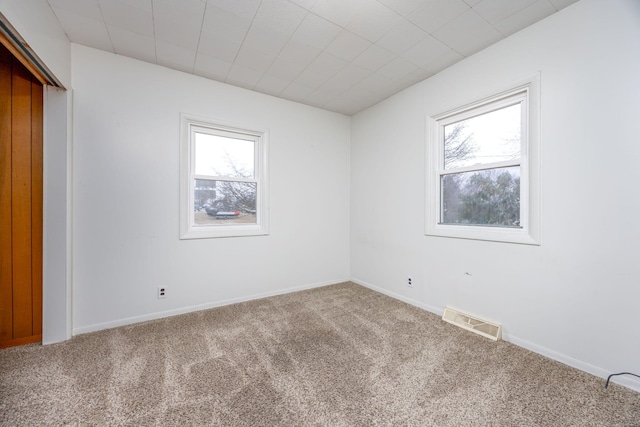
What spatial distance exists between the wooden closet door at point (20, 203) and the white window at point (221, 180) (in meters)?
1.10

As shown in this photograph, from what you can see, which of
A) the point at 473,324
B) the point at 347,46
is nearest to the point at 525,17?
the point at 347,46

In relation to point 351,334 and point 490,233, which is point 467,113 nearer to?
point 490,233

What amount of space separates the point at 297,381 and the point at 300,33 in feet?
8.96

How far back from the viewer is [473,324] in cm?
238

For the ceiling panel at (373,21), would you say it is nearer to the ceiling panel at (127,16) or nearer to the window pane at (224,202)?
the ceiling panel at (127,16)

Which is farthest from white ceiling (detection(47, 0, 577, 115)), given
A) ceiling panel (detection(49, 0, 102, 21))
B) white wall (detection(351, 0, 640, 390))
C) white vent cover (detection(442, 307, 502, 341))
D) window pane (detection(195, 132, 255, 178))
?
white vent cover (detection(442, 307, 502, 341))

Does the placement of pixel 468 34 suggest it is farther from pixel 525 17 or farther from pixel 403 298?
pixel 403 298

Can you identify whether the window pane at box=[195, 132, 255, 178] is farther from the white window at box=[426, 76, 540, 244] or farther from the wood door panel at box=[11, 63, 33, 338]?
the white window at box=[426, 76, 540, 244]

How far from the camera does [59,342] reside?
211cm

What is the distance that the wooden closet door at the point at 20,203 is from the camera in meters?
2.00

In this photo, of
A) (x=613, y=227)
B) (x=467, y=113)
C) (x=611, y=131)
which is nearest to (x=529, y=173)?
(x=611, y=131)

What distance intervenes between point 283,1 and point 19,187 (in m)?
2.62

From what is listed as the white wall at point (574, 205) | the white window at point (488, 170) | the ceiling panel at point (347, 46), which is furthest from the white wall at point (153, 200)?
the white wall at point (574, 205)

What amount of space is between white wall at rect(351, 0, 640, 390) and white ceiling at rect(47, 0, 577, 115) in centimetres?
29
